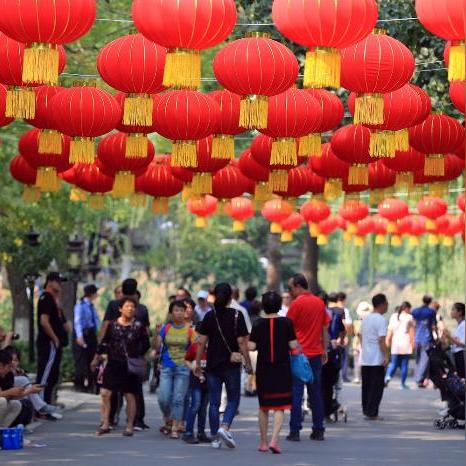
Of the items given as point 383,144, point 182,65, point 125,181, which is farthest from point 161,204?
point 182,65

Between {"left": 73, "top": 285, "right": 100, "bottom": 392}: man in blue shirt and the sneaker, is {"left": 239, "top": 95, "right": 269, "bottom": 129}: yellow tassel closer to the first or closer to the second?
the sneaker

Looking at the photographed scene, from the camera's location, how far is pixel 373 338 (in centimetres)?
2148

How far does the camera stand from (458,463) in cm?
1631

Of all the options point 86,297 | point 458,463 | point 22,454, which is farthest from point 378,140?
point 86,297

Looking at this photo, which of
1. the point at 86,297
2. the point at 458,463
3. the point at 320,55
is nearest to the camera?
the point at 320,55

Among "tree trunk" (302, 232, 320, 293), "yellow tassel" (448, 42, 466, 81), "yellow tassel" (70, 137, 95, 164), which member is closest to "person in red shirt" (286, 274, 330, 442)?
"yellow tassel" (70, 137, 95, 164)

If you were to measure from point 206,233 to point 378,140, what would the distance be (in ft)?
118

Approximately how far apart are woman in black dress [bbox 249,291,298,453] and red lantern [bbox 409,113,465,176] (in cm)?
296

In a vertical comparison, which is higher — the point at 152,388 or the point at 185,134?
the point at 185,134

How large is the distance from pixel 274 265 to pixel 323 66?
79.0 feet

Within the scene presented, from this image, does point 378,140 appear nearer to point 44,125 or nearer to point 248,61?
point 248,61

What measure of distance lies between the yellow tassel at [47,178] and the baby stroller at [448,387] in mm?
5446

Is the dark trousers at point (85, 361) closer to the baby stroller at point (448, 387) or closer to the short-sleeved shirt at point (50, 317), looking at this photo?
the short-sleeved shirt at point (50, 317)

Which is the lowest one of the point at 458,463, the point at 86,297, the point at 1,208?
the point at 458,463
